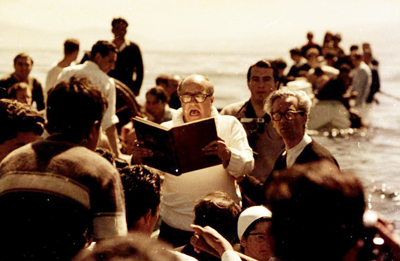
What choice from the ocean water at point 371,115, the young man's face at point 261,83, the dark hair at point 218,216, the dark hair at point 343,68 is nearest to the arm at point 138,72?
the ocean water at point 371,115

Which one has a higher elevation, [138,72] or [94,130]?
[94,130]

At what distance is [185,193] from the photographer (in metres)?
3.50

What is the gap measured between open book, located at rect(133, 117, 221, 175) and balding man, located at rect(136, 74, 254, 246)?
0.04 meters

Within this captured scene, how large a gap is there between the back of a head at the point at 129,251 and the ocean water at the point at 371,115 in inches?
32.0

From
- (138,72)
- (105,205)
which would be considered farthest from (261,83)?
(138,72)

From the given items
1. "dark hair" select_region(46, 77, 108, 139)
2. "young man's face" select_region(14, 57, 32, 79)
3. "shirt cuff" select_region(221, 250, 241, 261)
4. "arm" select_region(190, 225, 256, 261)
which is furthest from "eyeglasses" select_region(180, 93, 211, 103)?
"young man's face" select_region(14, 57, 32, 79)

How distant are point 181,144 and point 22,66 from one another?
3981 millimetres

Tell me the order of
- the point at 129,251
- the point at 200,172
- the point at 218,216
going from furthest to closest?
the point at 200,172, the point at 218,216, the point at 129,251

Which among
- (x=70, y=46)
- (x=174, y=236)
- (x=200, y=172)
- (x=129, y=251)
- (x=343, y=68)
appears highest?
(x=129, y=251)

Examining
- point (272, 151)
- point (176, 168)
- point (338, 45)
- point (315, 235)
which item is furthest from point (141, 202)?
point (338, 45)

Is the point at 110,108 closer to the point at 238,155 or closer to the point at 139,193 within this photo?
the point at 238,155

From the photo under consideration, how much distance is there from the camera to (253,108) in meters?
4.33

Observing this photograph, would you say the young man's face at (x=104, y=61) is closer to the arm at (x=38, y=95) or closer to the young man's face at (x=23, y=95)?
the young man's face at (x=23, y=95)

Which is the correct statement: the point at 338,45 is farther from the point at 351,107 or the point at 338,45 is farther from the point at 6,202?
the point at 6,202
